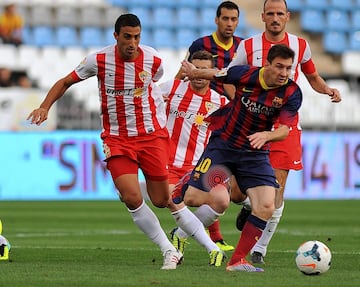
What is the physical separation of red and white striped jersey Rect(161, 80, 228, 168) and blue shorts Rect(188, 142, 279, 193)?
2005 millimetres

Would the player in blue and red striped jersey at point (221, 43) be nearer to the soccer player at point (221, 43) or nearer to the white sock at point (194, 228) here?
the soccer player at point (221, 43)

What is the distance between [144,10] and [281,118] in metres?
18.3

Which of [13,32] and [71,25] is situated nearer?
[13,32]

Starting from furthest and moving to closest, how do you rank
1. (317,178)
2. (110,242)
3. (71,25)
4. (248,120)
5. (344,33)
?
(344,33)
(71,25)
(317,178)
(110,242)
(248,120)

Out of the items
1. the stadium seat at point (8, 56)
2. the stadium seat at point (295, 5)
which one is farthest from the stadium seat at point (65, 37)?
the stadium seat at point (295, 5)

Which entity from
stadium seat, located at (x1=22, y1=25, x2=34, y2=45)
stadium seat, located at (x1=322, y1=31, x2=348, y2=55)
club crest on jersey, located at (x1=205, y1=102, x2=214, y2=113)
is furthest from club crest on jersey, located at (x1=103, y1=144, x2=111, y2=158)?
stadium seat, located at (x1=322, y1=31, x2=348, y2=55)

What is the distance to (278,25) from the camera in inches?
355

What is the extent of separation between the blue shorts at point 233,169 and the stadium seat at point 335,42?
60.6 feet

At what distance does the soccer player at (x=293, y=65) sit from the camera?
8.98 m

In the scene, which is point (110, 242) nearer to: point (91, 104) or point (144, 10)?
point (91, 104)

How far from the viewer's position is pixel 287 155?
9234 millimetres

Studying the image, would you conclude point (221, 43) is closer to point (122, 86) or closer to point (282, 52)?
point (122, 86)

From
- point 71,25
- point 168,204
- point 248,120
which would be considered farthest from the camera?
point 71,25

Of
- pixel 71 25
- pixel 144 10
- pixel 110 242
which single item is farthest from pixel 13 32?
pixel 110 242
